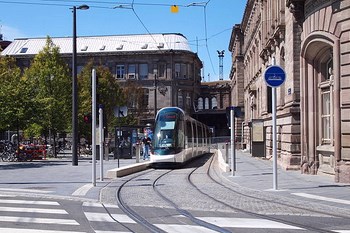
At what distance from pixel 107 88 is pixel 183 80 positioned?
113ft

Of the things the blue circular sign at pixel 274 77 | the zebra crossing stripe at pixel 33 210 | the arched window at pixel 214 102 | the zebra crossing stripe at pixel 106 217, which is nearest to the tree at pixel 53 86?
the blue circular sign at pixel 274 77

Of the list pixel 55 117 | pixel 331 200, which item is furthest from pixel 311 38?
pixel 55 117

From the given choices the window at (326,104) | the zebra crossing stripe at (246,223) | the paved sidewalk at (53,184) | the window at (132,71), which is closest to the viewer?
the zebra crossing stripe at (246,223)

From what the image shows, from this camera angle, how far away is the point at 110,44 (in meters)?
91.8

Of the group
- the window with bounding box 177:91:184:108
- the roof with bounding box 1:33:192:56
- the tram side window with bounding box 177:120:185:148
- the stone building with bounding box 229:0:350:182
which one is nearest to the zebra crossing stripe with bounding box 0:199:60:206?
the stone building with bounding box 229:0:350:182

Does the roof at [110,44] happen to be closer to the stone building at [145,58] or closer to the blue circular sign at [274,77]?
the stone building at [145,58]

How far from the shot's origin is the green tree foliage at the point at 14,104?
112ft

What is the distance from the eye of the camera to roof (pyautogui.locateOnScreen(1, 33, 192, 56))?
89688 mm

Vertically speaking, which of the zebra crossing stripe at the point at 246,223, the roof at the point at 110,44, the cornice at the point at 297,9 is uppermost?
the roof at the point at 110,44

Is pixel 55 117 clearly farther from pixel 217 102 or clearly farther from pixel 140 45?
pixel 217 102

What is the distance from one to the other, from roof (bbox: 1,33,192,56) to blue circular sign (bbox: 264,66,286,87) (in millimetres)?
71388

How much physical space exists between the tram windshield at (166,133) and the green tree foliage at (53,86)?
14130mm

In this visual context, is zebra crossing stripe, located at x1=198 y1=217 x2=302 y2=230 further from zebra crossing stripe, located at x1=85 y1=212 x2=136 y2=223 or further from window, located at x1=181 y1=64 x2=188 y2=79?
window, located at x1=181 y1=64 x2=188 y2=79

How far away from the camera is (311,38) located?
68.2 feet
